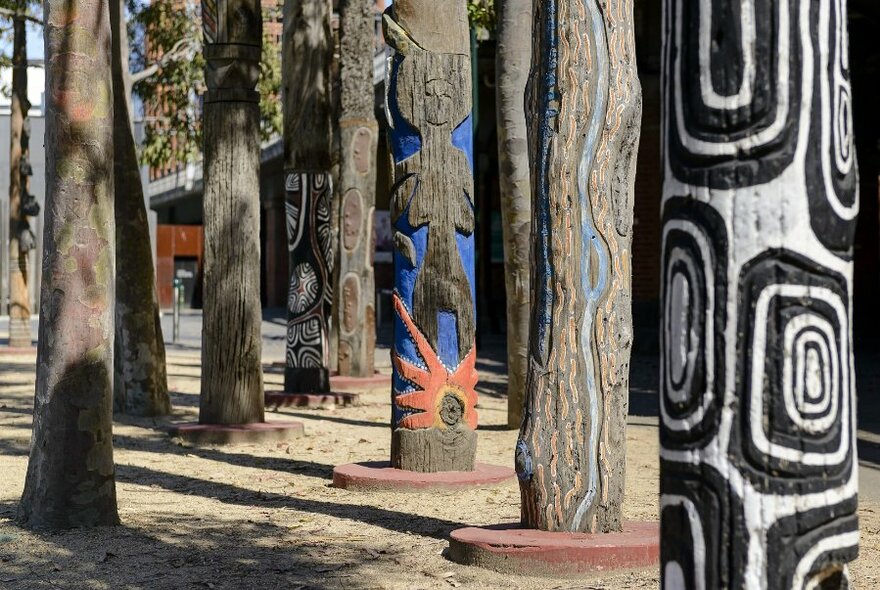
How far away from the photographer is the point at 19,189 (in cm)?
1950

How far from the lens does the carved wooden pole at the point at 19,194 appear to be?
19.4m

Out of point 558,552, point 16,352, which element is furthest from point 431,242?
point 16,352

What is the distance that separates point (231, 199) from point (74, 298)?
136 inches

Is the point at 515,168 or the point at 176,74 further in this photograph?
the point at 176,74

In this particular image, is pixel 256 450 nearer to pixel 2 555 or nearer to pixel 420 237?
pixel 420 237

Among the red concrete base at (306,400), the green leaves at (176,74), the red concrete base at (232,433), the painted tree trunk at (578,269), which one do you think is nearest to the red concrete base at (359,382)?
the red concrete base at (306,400)

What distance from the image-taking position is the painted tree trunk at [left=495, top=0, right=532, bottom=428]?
9.72 metres

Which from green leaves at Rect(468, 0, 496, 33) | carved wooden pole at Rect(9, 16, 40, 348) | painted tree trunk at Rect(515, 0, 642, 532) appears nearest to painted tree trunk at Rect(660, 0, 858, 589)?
painted tree trunk at Rect(515, 0, 642, 532)

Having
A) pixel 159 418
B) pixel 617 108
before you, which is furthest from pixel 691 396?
pixel 159 418

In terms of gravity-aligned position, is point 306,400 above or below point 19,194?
below

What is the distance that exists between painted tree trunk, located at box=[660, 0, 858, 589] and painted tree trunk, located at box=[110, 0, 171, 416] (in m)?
8.97

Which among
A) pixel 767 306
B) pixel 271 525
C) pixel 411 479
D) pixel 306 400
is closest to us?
pixel 767 306

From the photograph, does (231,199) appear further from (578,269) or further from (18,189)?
(18,189)

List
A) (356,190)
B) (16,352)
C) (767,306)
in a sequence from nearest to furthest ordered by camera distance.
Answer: (767,306), (356,190), (16,352)
